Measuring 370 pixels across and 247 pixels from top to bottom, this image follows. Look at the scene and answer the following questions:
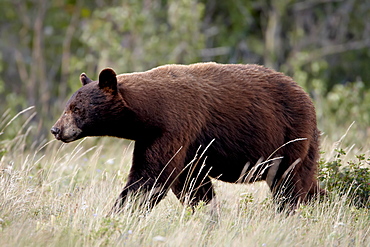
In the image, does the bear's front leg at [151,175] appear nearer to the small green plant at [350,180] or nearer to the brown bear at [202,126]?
the brown bear at [202,126]

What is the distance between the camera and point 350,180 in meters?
6.30

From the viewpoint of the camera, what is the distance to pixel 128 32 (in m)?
16.8

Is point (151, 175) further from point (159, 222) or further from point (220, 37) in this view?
point (220, 37)

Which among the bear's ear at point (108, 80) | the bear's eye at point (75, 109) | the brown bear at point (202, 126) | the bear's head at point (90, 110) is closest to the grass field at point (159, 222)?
the brown bear at point (202, 126)

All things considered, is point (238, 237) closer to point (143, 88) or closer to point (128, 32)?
point (143, 88)

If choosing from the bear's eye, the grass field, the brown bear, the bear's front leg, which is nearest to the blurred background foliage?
the brown bear

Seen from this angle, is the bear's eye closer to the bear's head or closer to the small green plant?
the bear's head

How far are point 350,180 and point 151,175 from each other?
223cm

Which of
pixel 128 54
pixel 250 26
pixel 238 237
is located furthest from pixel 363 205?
→ pixel 250 26

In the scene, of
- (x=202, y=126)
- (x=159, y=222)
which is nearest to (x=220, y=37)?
(x=202, y=126)

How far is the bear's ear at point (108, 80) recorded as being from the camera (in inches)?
211

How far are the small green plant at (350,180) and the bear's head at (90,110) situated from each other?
2.38 metres

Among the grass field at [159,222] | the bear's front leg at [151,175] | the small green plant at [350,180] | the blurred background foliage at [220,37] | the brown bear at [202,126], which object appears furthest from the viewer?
the blurred background foliage at [220,37]

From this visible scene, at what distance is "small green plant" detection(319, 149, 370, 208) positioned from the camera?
6.19m
